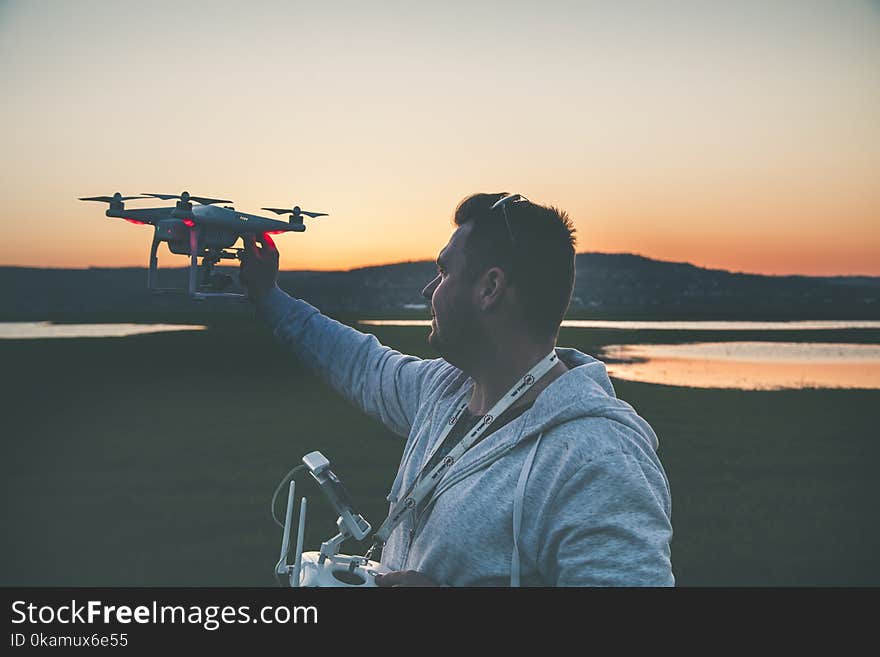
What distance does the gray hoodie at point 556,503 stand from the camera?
1838mm

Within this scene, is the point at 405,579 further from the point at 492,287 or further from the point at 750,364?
the point at 750,364

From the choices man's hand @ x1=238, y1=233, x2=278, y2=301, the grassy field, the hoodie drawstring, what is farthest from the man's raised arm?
the grassy field

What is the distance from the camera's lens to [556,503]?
1925 millimetres

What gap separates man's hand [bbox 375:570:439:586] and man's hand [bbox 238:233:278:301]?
55.4 inches

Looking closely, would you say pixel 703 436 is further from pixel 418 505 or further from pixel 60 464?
pixel 418 505

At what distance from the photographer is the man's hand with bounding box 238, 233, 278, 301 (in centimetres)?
294

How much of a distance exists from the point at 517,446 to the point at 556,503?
0.21m

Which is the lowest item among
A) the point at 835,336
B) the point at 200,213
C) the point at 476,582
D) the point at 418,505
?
the point at 835,336

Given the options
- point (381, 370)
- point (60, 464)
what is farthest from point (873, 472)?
point (60, 464)

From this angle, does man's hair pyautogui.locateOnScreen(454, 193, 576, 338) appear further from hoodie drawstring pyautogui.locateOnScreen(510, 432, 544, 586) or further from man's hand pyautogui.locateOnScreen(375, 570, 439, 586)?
man's hand pyautogui.locateOnScreen(375, 570, 439, 586)

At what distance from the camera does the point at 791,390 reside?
2689 cm

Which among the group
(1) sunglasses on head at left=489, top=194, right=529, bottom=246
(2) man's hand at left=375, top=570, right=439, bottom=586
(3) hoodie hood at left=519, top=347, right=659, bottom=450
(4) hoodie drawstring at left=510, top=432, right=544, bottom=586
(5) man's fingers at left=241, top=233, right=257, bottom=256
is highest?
(1) sunglasses on head at left=489, top=194, right=529, bottom=246

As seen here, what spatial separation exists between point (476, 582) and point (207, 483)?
36.2 feet

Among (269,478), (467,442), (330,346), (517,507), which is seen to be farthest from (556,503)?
(269,478)
